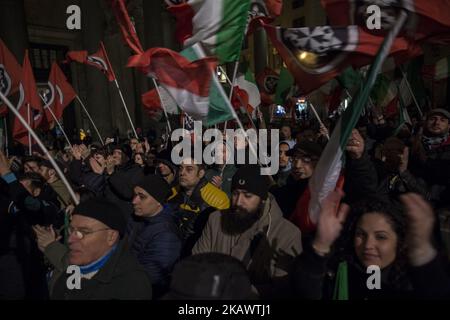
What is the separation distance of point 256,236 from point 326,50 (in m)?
1.92

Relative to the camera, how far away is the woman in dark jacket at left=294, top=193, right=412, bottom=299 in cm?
183

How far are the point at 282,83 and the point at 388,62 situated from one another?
12.2 feet

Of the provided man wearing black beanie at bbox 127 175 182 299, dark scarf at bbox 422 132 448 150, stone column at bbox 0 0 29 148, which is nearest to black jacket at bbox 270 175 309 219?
man wearing black beanie at bbox 127 175 182 299

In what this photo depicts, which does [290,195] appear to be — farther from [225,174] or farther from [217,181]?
[225,174]

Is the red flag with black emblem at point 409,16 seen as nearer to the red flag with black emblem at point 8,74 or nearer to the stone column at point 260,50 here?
the red flag with black emblem at point 8,74

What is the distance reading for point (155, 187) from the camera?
3.28m

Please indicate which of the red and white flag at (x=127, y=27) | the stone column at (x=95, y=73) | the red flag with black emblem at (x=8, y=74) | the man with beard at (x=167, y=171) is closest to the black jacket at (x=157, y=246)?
the man with beard at (x=167, y=171)

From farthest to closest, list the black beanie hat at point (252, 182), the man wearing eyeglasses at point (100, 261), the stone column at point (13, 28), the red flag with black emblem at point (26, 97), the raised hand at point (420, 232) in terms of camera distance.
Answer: the stone column at point (13, 28) → the red flag with black emblem at point (26, 97) → the black beanie hat at point (252, 182) → the man wearing eyeglasses at point (100, 261) → the raised hand at point (420, 232)

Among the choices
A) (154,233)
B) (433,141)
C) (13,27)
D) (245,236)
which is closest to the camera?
(245,236)

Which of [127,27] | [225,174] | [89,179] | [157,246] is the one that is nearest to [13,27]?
[127,27]

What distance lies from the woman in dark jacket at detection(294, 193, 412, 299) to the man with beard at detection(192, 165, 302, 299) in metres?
0.41

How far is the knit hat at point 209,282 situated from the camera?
57.4 inches

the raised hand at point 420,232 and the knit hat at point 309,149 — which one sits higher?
the knit hat at point 309,149

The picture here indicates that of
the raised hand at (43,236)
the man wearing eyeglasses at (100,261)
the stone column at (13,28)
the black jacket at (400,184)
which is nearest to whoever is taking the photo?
the man wearing eyeglasses at (100,261)
